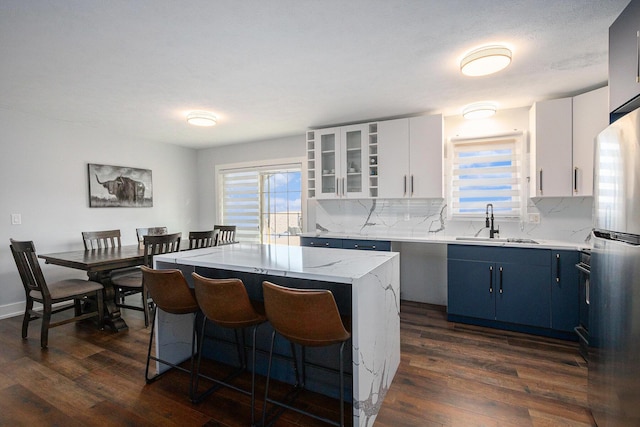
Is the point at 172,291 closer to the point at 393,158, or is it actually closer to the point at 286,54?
the point at 286,54

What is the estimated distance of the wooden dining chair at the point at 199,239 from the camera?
377 centimetres

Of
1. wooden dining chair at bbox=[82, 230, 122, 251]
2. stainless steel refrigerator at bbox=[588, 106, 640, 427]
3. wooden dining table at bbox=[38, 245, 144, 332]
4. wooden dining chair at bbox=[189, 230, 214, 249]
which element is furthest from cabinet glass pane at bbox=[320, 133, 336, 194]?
stainless steel refrigerator at bbox=[588, 106, 640, 427]

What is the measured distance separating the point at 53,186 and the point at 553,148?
19.1ft

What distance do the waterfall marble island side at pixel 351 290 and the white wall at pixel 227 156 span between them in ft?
8.89

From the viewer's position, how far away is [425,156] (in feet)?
12.1

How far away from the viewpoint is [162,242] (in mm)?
3252

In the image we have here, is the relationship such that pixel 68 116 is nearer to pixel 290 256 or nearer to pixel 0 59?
pixel 0 59

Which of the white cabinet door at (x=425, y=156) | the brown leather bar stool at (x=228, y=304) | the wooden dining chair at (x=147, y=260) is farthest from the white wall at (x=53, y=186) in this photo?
the white cabinet door at (x=425, y=156)

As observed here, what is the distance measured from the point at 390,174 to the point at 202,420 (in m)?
3.11

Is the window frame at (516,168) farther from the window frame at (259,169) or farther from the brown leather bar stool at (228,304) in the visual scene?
the brown leather bar stool at (228,304)

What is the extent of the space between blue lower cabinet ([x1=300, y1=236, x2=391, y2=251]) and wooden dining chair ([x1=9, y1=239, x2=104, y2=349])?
2407mm

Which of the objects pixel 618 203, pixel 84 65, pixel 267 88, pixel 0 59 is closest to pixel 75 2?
pixel 84 65

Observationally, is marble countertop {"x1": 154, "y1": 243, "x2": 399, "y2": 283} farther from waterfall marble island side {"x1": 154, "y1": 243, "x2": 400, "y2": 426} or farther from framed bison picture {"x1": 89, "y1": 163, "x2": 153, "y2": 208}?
framed bison picture {"x1": 89, "y1": 163, "x2": 153, "y2": 208}

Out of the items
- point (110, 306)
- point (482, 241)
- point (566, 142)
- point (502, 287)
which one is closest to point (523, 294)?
point (502, 287)
